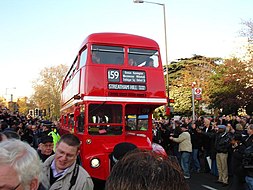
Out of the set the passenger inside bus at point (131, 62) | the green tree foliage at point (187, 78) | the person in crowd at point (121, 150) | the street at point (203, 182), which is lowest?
the street at point (203, 182)

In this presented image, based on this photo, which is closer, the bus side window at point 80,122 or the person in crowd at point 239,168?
the person in crowd at point 239,168

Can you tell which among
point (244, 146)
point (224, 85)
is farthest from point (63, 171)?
point (224, 85)

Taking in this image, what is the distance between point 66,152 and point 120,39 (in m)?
5.68

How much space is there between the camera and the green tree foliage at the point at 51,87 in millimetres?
52125

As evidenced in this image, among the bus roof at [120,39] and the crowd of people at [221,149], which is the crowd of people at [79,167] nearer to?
the crowd of people at [221,149]

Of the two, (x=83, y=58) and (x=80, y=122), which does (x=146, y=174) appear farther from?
(x=83, y=58)

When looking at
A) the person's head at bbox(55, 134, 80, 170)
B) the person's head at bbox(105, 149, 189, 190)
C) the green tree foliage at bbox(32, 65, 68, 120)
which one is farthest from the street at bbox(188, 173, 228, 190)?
the green tree foliage at bbox(32, 65, 68, 120)

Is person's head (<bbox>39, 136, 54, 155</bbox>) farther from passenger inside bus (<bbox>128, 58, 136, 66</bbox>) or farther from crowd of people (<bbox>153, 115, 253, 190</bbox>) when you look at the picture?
passenger inside bus (<bbox>128, 58, 136, 66</bbox>)

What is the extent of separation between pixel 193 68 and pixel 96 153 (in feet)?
118

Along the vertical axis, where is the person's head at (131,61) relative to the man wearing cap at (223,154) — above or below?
above

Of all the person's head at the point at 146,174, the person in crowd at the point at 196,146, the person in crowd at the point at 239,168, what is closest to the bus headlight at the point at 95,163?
the person in crowd at the point at 239,168

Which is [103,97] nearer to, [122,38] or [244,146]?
[122,38]

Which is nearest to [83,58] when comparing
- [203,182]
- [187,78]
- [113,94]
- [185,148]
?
[113,94]

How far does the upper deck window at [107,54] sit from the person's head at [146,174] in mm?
6981
